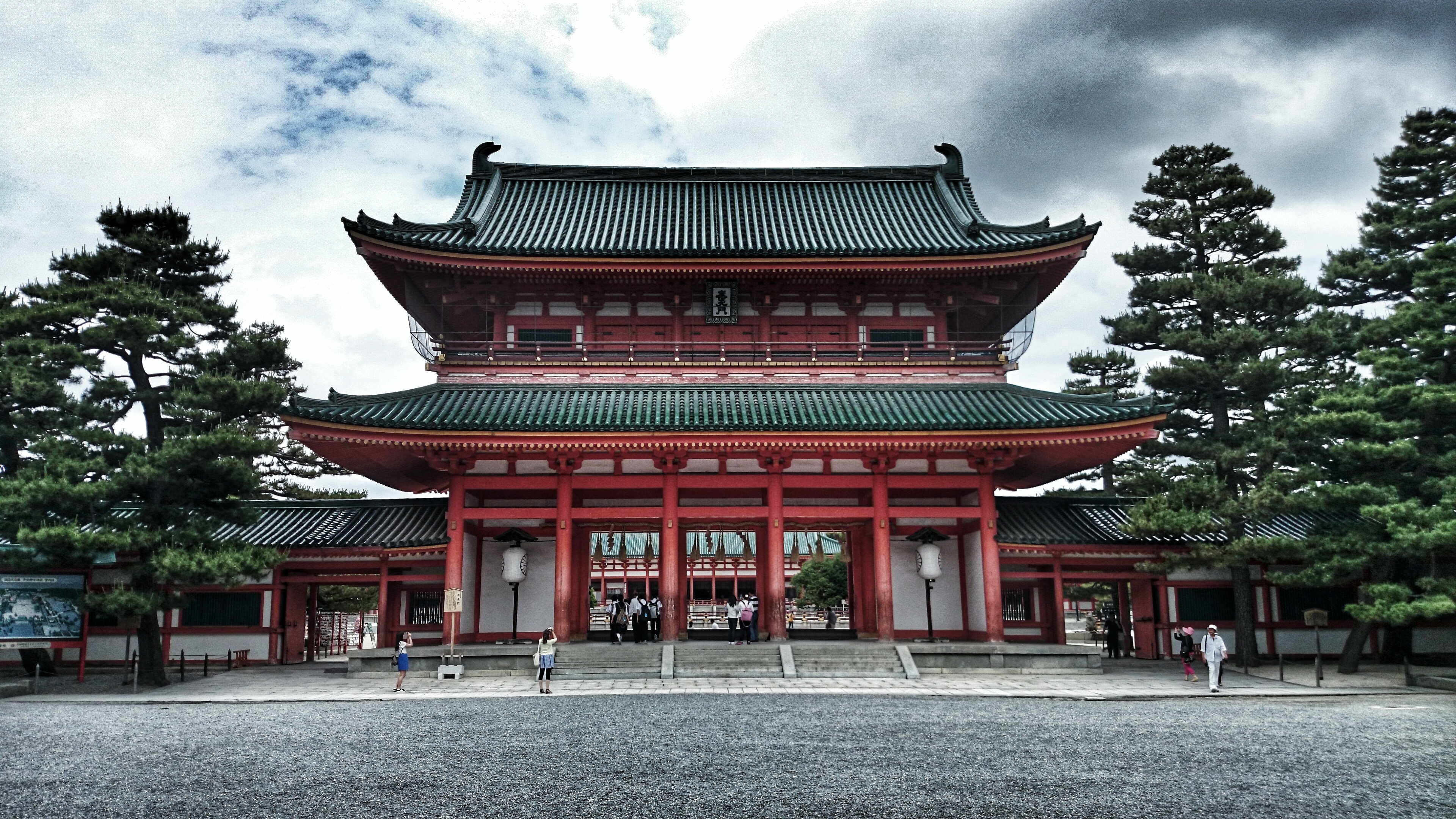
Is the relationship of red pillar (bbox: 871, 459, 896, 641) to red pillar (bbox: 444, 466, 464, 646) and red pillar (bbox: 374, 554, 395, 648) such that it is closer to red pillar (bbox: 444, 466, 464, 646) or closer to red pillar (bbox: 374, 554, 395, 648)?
red pillar (bbox: 444, 466, 464, 646)

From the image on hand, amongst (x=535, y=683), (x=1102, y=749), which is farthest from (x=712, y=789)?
(x=535, y=683)

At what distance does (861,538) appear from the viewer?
28.0 m

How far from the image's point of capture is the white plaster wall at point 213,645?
2700 cm

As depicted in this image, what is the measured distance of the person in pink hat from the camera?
21891mm

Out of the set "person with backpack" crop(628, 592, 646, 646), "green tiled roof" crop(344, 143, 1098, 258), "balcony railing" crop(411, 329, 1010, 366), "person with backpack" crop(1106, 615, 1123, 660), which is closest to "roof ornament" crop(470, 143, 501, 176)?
"green tiled roof" crop(344, 143, 1098, 258)

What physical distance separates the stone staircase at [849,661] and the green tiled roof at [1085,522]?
5143 millimetres

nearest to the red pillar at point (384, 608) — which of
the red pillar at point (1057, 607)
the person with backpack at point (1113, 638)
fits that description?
the red pillar at point (1057, 607)

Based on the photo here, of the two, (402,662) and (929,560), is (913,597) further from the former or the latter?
(402,662)

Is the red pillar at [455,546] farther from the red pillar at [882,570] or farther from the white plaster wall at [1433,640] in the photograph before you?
the white plaster wall at [1433,640]

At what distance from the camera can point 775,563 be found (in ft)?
79.4

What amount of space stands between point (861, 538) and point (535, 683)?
11.6 m

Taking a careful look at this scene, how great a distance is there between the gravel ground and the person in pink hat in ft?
14.5

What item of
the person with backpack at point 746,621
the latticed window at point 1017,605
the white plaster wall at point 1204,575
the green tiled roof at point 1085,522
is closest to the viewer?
the person with backpack at point 746,621

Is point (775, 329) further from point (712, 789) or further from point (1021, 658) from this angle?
point (712, 789)
